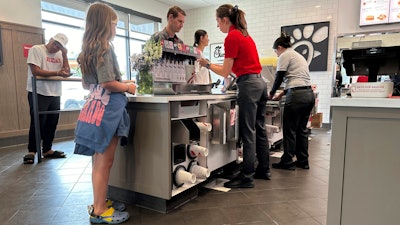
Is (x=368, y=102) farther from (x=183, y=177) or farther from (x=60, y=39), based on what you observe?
(x=60, y=39)

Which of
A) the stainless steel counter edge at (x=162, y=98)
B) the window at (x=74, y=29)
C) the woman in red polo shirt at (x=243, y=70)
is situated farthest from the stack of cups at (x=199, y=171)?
the window at (x=74, y=29)

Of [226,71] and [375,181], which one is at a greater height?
[226,71]

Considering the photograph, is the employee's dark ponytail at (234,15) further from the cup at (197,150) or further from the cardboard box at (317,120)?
the cardboard box at (317,120)

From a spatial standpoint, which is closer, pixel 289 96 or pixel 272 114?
pixel 289 96

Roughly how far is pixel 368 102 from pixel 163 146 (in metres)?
1.18

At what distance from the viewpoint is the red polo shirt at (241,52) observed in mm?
2139

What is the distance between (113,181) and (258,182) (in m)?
1.31

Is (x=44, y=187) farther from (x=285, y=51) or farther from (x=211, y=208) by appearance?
(x=285, y=51)

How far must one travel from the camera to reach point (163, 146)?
1.74m

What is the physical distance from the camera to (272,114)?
3.32 meters

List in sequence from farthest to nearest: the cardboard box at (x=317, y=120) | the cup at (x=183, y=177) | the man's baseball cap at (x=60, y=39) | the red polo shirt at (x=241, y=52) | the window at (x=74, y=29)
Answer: the cardboard box at (x=317, y=120)
the window at (x=74, y=29)
the man's baseball cap at (x=60, y=39)
the red polo shirt at (x=241, y=52)
the cup at (x=183, y=177)

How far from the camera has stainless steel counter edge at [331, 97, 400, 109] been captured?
3.30 ft

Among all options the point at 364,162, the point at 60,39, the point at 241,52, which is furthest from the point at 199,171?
the point at 60,39

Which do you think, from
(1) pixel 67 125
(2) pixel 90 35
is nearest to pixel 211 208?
(2) pixel 90 35
